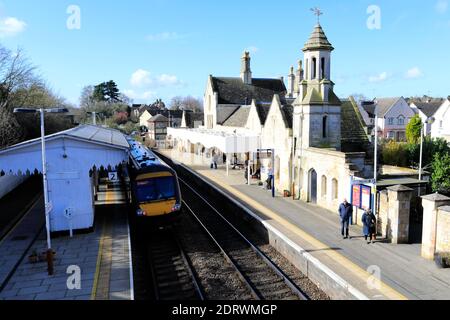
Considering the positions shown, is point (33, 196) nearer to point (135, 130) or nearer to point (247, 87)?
point (247, 87)

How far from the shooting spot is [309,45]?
2183 centimetres

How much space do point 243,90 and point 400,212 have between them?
37394 mm

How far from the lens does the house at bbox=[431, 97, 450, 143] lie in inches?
1834

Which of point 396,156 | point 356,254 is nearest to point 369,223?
point 356,254

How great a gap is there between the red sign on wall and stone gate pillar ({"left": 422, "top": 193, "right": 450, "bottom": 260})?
3.26 meters

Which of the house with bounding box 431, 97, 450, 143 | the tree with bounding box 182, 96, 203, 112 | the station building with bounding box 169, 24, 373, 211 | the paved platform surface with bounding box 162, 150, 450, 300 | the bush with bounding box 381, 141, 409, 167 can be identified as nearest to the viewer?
the paved platform surface with bounding box 162, 150, 450, 300

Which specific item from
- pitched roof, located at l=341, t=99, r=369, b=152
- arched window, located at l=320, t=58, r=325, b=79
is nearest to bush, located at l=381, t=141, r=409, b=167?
pitched roof, located at l=341, t=99, r=369, b=152

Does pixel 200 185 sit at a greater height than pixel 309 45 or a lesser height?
lesser

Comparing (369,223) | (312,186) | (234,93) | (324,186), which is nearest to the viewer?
(369,223)

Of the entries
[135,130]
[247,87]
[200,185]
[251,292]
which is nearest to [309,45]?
[200,185]

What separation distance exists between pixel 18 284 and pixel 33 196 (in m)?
13.9

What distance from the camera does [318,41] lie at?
21625 mm

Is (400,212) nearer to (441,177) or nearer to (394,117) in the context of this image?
(441,177)

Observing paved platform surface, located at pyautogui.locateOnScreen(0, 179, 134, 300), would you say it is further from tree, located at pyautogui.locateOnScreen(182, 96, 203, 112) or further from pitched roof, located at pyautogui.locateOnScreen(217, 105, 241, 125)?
tree, located at pyautogui.locateOnScreen(182, 96, 203, 112)
